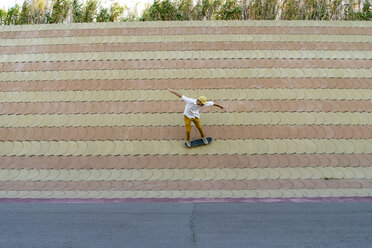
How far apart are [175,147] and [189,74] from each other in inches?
107

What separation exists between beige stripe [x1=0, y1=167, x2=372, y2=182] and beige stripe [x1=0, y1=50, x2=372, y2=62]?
4162mm

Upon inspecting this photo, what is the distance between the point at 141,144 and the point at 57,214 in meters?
3.05

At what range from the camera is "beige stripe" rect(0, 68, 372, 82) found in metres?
9.62

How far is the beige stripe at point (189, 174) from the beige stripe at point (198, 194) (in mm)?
550

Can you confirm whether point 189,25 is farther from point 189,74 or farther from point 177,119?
point 177,119

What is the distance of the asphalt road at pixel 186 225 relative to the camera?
4.54 meters

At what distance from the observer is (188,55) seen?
10203 mm

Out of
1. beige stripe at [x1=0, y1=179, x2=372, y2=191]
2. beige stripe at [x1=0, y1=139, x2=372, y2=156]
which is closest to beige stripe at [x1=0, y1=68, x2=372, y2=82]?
beige stripe at [x1=0, y1=139, x2=372, y2=156]

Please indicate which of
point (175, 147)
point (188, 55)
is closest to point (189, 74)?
point (188, 55)

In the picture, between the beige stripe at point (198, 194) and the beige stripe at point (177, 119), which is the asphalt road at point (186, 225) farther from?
the beige stripe at point (177, 119)

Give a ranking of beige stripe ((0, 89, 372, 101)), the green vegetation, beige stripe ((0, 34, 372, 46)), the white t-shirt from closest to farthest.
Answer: the white t-shirt < beige stripe ((0, 89, 372, 101)) < beige stripe ((0, 34, 372, 46)) < the green vegetation

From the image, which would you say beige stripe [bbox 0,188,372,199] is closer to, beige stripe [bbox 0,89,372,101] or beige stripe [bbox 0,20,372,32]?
beige stripe [bbox 0,89,372,101]

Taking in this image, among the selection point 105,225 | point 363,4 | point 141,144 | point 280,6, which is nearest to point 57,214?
point 105,225

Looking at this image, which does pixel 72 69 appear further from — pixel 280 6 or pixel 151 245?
pixel 280 6
